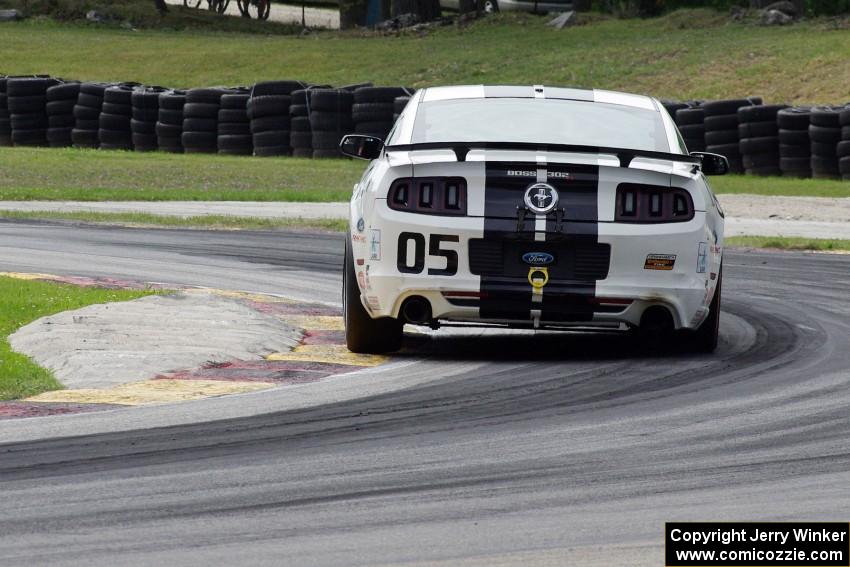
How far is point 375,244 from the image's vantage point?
8461mm

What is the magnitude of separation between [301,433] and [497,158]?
2.29m

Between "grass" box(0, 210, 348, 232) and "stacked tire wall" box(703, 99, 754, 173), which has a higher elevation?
"stacked tire wall" box(703, 99, 754, 173)

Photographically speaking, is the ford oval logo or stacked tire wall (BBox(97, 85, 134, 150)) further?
stacked tire wall (BBox(97, 85, 134, 150))

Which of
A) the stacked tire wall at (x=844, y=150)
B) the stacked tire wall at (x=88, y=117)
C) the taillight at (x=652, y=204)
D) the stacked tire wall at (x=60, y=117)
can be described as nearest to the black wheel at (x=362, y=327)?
the taillight at (x=652, y=204)

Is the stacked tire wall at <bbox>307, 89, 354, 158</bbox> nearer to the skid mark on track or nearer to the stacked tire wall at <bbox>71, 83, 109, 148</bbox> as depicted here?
the stacked tire wall at <bbox>71, 83, 109, 148</bbox>

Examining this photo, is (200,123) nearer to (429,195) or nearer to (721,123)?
(721,123)

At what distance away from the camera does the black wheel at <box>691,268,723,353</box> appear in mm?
8828

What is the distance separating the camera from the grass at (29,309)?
25.1ft

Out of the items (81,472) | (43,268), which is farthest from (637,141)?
(43,268)

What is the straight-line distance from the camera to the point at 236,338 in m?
9.01

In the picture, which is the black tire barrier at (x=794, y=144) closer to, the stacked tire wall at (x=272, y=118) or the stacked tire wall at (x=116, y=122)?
the stacked tire wall at (x=272, y=118)

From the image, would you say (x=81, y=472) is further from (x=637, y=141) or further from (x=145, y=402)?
(x=637, y=141)

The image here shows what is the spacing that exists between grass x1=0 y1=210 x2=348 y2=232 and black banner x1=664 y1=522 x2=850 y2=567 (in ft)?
40.2

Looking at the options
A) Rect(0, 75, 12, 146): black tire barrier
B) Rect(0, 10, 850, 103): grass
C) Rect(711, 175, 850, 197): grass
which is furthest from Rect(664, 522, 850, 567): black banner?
Rect(0, 10, 850, 103): grass
